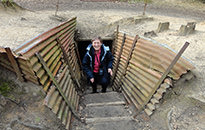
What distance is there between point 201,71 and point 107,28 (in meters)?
6.74

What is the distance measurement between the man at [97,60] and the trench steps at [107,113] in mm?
1079

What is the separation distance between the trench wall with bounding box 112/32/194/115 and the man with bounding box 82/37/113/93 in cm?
107

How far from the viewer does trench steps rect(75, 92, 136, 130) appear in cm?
448

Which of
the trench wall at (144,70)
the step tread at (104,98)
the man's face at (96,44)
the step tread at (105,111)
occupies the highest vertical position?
the man's face at (96,44)

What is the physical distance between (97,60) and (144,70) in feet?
5.75

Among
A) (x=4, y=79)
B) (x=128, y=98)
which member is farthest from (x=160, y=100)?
(x=4, y=79)

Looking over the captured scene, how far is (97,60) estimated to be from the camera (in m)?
5.28

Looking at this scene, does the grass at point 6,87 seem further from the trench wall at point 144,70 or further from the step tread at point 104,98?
the trench wall at point 144,70

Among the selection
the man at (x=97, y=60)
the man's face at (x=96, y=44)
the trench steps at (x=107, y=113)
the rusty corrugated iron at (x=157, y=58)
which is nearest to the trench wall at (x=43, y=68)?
the trench steps at (x=107, y=113)

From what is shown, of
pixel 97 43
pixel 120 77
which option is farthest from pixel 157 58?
pixel 120 77

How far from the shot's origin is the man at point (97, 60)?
499cm

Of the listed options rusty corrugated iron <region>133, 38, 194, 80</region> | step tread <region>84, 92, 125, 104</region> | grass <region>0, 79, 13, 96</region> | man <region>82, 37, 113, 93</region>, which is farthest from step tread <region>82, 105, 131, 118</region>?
grass <region>0, 79, 13, 96</region>

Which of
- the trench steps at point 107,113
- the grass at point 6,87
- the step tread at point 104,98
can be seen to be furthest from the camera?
the step tread at point 104,98

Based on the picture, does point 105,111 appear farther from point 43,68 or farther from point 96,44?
point 43,68
